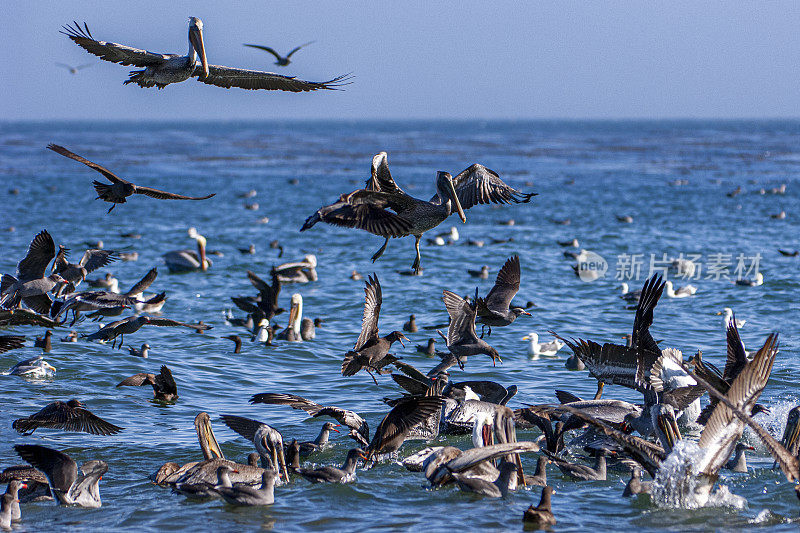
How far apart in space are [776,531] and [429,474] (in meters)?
3.09

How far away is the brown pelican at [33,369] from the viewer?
12883 mm

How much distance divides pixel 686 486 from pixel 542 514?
148 centimetres

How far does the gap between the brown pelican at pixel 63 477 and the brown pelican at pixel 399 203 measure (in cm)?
Answer: 302

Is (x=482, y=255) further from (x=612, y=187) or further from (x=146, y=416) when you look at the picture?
(x=612, y=187)

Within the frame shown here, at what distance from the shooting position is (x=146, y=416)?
11594 millimetres

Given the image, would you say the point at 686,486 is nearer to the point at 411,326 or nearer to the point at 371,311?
the point at 371,311

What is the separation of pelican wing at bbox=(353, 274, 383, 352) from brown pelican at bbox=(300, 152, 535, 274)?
706mm

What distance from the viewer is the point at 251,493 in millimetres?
8266

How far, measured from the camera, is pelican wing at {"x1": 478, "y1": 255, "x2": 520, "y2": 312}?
39.6 feet

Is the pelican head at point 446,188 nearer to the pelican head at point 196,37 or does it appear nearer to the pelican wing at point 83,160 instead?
the pelican head at point 196,37

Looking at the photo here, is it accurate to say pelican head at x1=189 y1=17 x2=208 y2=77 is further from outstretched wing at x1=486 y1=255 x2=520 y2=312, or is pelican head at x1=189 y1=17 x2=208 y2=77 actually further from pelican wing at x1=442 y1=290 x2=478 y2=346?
outstretched wing at x1=486 y1=255 x2=520 y2=312

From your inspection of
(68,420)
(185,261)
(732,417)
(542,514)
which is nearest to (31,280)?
(68,420)

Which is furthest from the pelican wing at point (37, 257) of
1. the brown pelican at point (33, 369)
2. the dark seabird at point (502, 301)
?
the dark seabird at point (502, 301)

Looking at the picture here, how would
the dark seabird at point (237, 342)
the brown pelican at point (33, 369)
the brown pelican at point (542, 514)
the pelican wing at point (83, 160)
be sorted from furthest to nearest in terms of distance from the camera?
the dark seabird at point (237, 342), the brown pelican at point (33, 369), the pelican wing at point (83, 160), the brown pelican at point (542, 514)
